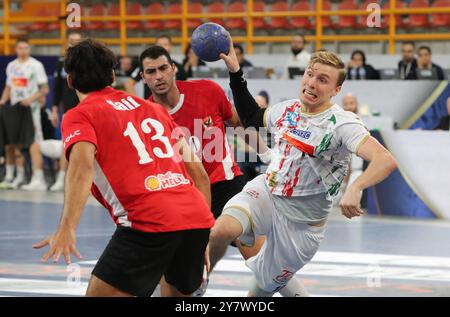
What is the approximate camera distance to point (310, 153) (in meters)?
7.35

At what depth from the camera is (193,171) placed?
616 centimetres

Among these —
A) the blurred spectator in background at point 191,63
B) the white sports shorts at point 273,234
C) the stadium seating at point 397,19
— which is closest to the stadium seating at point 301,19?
the stadium seating at point 397,19

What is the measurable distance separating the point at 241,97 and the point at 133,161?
243 cm

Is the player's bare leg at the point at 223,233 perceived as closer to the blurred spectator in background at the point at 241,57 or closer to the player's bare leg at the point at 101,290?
the player's bare leg at the point at 101,290

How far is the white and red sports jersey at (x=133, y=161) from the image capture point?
557cm

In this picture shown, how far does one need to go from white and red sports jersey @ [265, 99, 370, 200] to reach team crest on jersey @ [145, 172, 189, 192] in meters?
1.69

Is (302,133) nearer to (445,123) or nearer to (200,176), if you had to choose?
(200,176)

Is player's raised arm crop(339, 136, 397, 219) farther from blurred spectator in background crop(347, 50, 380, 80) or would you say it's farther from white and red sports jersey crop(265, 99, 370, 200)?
blurred spectator in background crop(347, 50, 380, 80)

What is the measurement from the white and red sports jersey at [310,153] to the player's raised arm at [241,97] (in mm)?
321

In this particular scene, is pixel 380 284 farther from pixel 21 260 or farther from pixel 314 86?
pixel 21 260

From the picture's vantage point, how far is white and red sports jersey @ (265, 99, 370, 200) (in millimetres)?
7254

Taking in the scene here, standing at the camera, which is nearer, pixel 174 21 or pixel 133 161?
pixel 133 161

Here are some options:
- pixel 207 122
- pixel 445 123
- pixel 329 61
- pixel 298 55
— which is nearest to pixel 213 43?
pixel 207 122

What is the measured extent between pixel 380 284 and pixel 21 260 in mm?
3673
